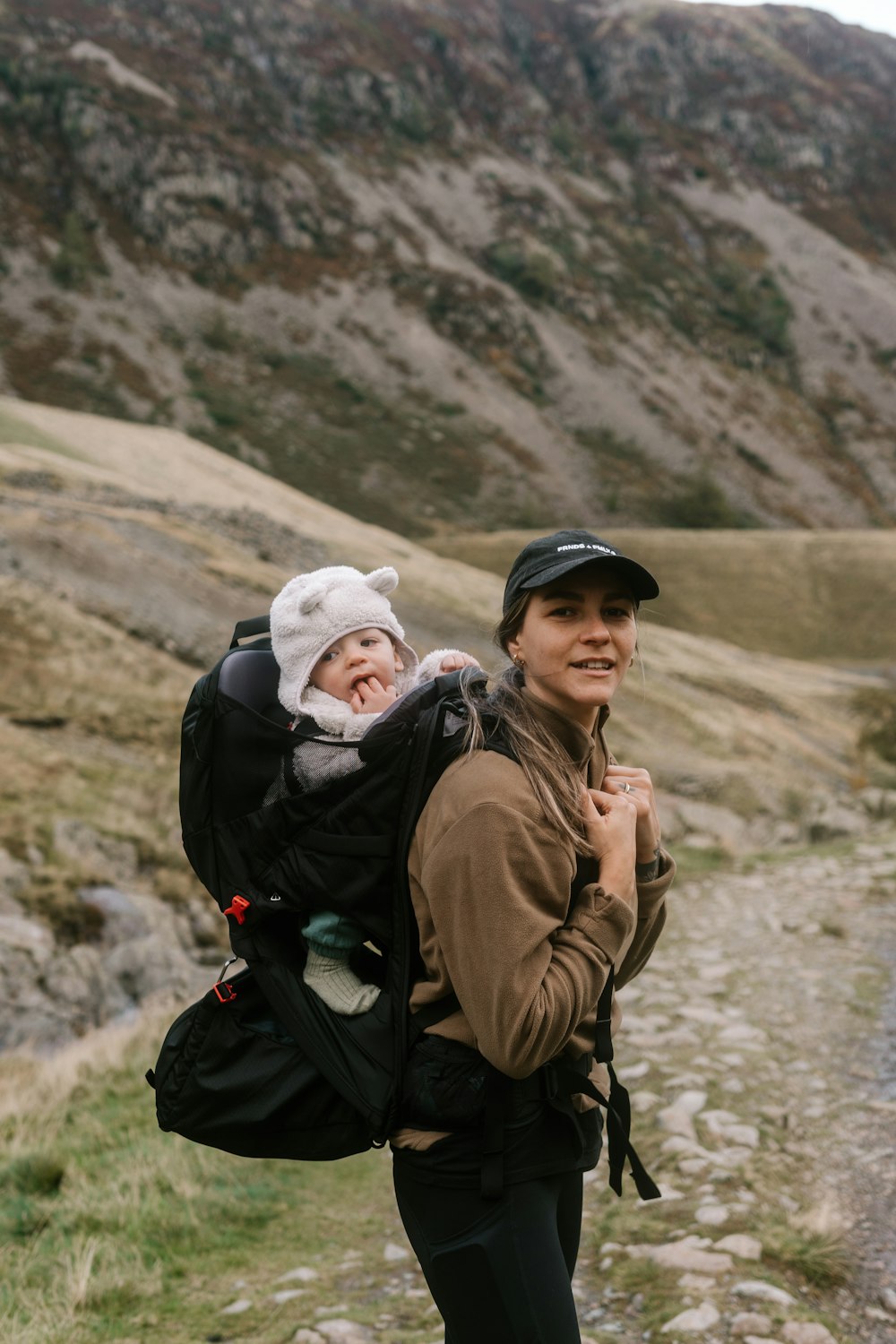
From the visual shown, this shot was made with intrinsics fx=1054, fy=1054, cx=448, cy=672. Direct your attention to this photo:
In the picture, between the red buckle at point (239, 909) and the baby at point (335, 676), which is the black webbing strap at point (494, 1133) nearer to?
the baby at point (335, 676)

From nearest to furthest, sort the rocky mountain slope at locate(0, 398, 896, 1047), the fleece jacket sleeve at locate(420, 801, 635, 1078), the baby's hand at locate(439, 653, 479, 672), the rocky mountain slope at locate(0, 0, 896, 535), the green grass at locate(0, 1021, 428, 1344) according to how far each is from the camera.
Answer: the fleece jacket sleeve at locate(420, 801, 635, 1078) < the baby's hand at locate(439, 653, 479, 672) < the green grass at locate(0, 1021, 428, 1344) < the rocky mountain slope at locate(0, 398, 896, 1047) < the rocky mountain slope at locate(0, 0, 896, 535)

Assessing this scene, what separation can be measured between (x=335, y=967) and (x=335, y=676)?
0.67 m

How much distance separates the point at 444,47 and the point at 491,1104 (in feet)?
482

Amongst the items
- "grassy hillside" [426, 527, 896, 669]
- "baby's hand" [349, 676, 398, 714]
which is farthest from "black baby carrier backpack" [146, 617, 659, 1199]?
"grassy hillside" [426, 527, 896, 669]

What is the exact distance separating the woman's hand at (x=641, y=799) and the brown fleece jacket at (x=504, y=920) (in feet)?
1.00

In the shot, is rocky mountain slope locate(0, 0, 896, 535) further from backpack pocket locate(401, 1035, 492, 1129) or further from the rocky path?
backpack pocket locate(401, 1035, 492, 1129)

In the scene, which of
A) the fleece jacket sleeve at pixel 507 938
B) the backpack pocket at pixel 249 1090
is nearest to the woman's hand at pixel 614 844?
the fleece jacket sleeve at pixel 507 938

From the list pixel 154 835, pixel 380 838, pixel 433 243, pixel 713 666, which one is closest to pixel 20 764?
pixel 154 835

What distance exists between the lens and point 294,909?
2.23 metres

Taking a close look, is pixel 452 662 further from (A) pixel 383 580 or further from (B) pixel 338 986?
(B) pixel 338 986

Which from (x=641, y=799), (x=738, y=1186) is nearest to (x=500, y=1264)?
(x=641, y=799)

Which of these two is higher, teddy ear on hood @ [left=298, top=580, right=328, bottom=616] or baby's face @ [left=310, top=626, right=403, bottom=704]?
teddy ear on hood @ [left=298, top=580, right=328, bottom=616]

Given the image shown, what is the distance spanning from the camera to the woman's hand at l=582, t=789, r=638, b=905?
221 centimetres

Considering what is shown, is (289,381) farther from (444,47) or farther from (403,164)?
(444,47)
